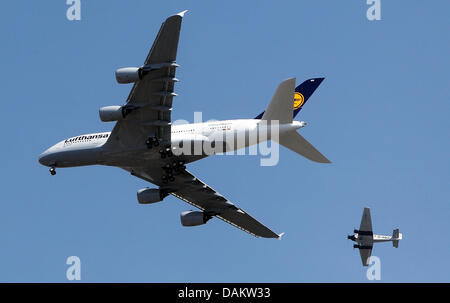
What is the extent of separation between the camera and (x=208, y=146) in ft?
158

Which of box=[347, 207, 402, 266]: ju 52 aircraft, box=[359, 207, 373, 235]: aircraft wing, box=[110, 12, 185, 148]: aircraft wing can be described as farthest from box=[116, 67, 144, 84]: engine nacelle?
box=[359, 207, 373, 235]: aircraft wing

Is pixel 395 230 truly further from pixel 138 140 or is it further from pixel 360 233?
pixel 138 140

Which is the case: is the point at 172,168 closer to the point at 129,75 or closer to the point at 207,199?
the point at 207,199

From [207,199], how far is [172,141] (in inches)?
411

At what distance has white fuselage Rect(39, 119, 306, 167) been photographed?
47.7 m

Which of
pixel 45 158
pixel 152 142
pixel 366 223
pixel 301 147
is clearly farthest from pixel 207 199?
pixel 366 223

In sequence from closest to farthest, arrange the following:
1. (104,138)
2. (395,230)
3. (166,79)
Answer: (166,79) → (104,138) → (395,230)

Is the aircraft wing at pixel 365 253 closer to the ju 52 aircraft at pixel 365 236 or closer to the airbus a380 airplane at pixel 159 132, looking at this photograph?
the ju 52 aircraft at pixel 365 236

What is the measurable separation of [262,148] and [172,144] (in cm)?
638

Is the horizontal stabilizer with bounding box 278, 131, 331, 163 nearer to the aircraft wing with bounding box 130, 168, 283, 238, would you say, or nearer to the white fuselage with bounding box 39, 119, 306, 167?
the white fuselage with bounding box 39, 119, 306, 167

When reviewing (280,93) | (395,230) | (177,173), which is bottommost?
(395,230)

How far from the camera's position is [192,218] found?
186 ft
